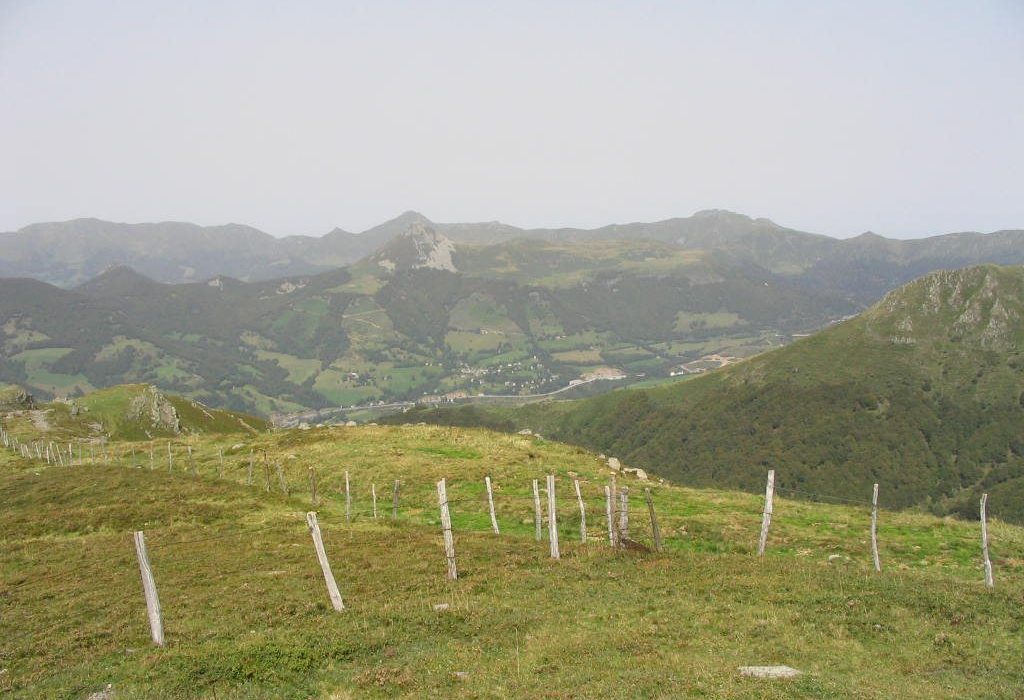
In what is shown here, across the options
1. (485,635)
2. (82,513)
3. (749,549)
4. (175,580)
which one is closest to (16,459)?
(82,513)

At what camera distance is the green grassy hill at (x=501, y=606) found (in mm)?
15828

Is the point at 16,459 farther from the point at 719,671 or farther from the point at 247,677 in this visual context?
the point at 719,671

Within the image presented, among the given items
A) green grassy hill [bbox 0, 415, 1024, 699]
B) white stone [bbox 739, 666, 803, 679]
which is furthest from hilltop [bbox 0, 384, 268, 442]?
white stone [bbox 739, 666, 803, 679]

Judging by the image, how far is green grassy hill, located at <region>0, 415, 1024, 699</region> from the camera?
623 inches

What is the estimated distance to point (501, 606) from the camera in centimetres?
2080

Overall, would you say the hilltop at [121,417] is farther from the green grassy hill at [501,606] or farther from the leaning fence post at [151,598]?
the leaning fence post at [151,598]

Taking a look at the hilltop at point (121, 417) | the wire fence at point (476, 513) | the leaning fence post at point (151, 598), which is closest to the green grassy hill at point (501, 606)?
→ the wire fence at point (476, 513)

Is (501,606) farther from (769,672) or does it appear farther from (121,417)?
(121,417)

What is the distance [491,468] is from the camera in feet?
156

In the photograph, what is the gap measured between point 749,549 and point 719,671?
660 inches

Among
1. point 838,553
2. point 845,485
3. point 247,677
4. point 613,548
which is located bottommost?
point 845,485

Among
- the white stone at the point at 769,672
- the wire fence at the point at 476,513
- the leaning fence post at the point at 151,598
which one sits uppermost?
the leaning fence post at the point at 151,598

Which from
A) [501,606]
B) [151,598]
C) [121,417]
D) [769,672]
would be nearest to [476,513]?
[501,606]

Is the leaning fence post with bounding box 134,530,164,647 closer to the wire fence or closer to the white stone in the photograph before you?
the wire fence
